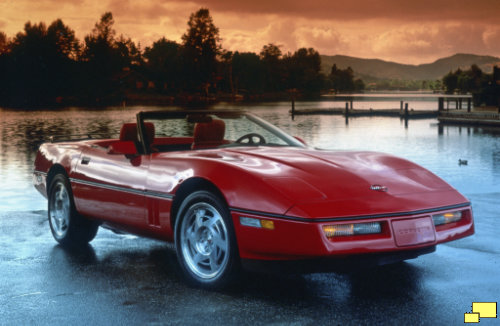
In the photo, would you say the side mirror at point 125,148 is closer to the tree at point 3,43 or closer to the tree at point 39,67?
the tree at point 39,67

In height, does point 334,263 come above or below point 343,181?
below

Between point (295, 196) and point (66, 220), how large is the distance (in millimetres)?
3160

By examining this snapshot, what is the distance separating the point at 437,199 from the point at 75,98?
156674mm

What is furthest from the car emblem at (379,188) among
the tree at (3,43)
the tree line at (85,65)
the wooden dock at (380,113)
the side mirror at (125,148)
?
the tree at (3,43)

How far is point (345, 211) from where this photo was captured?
4.54m

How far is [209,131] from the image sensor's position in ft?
20.2

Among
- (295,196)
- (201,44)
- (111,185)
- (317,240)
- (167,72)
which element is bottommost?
(317,240)

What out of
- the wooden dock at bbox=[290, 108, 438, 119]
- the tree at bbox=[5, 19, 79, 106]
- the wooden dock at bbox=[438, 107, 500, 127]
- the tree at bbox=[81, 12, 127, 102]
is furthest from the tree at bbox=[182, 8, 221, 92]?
the wooden dock at bbox=[438, 107, 500, 127]

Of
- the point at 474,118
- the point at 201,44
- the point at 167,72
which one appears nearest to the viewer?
the point at 474,118

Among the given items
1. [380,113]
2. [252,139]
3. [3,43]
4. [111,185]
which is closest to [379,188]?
[252,139]

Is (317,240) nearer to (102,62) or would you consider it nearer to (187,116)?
(187,116)

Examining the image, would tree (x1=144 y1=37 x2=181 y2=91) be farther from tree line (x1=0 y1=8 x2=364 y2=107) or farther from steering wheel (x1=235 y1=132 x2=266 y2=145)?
steering wheel (x1=235 y1=132 x2=266 y2=145)

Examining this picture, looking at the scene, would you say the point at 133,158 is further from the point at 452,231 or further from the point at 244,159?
the point at 452,231

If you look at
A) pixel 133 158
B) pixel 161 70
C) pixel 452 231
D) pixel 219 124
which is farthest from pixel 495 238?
pixel 161 70
